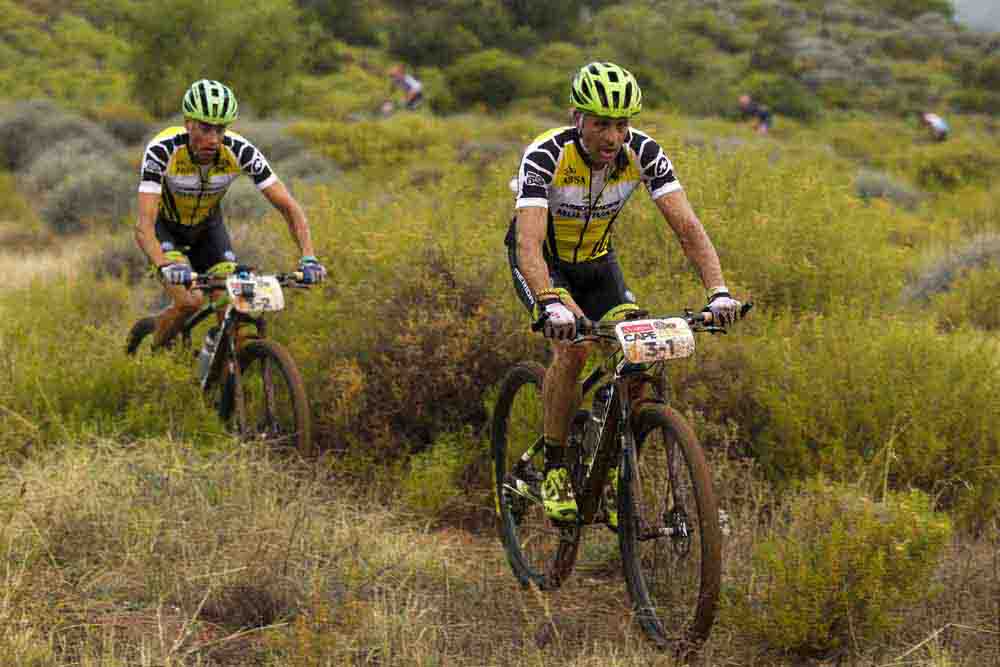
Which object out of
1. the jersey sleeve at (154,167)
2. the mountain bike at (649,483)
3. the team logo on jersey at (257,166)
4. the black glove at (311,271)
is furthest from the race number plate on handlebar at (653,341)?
the jersey sleeve at (154,167)

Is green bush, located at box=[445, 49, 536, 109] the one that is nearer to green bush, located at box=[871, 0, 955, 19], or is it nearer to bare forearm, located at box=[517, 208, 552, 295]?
bare forearm, located at box=[517, 208, 552, 295]

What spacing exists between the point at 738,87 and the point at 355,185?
3160 cm

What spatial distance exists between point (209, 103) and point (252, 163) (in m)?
0.56

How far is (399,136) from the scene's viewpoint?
23516 mm

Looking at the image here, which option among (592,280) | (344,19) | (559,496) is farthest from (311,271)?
(344,19)

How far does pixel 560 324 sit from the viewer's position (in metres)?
4.47

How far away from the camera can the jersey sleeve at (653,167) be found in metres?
5.13

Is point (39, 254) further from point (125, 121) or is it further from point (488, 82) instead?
point (488, 82)

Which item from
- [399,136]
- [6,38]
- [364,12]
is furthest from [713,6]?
[399,136]

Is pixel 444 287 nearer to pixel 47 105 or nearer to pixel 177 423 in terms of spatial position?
pixel 177 423

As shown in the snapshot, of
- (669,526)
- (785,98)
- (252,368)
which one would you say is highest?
(785,98)

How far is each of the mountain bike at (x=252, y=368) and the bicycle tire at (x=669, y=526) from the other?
2.55m

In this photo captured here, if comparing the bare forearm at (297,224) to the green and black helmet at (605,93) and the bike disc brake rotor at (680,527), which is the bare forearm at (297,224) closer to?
the green and black helmet at (605,93)

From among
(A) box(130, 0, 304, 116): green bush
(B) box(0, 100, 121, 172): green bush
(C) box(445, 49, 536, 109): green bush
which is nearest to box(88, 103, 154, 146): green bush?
(B) box(0, 100, 121, 172): green bush
